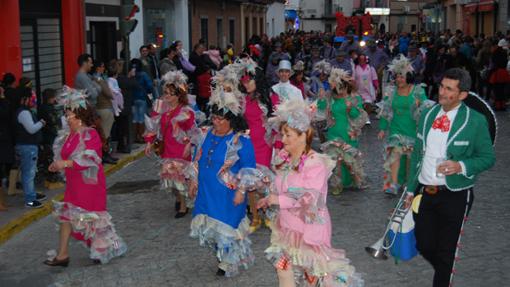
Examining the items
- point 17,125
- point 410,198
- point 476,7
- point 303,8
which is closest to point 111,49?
point 17,125

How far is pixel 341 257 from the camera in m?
5.70

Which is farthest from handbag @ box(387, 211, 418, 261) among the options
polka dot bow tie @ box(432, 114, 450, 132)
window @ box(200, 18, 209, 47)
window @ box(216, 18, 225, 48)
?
window @ box(216, 18, 225, 48)

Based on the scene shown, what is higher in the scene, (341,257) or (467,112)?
(467,112)

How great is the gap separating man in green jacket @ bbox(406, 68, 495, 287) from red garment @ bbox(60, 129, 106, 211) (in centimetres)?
325

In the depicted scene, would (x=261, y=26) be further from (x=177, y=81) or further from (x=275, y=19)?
(x=177, y=81)

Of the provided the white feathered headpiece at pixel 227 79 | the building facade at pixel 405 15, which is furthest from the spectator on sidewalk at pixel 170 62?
the building facade at pixel 405 15

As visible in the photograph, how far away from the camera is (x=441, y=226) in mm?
5895

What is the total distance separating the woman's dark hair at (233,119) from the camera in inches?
285

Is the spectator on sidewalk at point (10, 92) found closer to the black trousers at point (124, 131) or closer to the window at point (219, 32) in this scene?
the black trousers at point (124, 131)

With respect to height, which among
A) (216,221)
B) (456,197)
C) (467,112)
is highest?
(467,112)

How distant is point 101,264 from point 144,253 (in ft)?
1.71

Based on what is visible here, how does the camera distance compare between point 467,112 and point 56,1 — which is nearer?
point 467,112

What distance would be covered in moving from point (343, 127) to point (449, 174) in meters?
5.37

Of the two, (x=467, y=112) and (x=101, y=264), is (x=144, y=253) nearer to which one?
(x=101, y=264)
